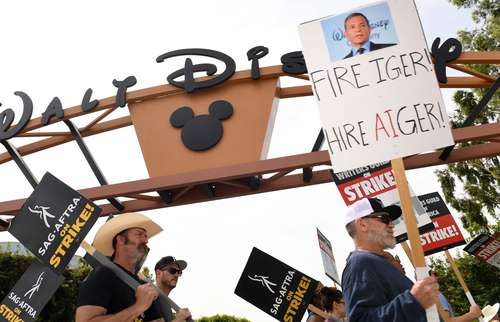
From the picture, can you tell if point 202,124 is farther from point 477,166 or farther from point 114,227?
point 477,166

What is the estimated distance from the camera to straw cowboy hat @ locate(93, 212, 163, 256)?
13.8 ft

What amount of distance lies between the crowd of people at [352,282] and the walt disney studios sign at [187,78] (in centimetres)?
702

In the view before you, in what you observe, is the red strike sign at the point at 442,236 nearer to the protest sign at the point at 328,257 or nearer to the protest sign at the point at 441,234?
the protest sign at the point at 441,234

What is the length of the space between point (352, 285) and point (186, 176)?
734cm

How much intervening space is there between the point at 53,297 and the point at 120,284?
13.7 m

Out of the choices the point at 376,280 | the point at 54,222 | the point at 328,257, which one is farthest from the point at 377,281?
the point at 328,257

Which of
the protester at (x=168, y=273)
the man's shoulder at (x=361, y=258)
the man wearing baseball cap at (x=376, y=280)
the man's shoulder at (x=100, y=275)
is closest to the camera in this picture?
the man wearing baseball cap at (x=376, y=280)

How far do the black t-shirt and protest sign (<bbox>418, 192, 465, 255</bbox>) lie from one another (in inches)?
207

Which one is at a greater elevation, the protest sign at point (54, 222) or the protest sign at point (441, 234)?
the protest sign at point (54, 222)

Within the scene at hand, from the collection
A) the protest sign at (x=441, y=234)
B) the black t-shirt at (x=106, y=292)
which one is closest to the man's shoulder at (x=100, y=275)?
the black t-shirt at (x=106, y=292)

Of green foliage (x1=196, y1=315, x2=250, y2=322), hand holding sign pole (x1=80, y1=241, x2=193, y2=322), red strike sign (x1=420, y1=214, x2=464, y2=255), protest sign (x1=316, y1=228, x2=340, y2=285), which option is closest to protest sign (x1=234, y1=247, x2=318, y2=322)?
protest sign (x1=316, y1=228, x2=340, y2=285)

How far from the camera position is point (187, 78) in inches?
449

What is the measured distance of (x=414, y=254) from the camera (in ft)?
10.5

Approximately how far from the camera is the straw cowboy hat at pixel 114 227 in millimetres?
4215
